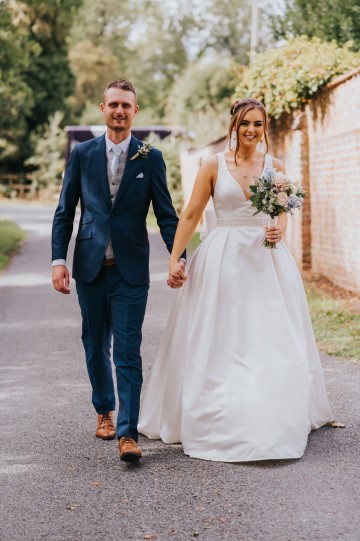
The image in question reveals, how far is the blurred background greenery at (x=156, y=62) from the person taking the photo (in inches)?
556

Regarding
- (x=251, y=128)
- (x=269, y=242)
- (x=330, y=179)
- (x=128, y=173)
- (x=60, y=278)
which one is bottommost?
(x=60, y=278)

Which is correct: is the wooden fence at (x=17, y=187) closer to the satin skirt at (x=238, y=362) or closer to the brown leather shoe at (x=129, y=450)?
the satin skirt at (x=238, y=362)

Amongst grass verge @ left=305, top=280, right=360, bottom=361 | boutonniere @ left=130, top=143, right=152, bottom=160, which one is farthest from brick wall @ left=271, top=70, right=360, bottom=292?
boutonniere @ left=130, top=143, right=152, bottom=160

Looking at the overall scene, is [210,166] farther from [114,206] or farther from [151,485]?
[151,485]

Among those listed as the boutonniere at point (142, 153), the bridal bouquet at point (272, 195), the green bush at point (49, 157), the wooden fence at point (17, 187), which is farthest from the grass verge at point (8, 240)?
the wooden fence at point (17, 187)

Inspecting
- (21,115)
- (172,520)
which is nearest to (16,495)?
(172,520)

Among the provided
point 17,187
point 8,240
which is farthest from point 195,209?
point 17,187

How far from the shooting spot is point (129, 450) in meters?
4.70

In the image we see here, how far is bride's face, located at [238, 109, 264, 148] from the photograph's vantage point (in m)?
5.07

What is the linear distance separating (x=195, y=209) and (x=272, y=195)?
0.52 meters

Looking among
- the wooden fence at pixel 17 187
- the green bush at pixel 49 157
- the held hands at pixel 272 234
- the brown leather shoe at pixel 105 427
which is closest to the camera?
the held hands at pixel 272 234

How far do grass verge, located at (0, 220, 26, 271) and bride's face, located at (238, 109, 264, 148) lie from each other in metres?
11.6

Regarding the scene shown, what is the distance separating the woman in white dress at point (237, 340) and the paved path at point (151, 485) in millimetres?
158

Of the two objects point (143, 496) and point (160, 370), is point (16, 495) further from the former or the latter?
point (160, 370)
